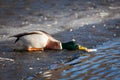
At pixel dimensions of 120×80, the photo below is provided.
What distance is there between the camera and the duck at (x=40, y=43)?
29.5 ft

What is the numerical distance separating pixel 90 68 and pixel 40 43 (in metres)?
1.65

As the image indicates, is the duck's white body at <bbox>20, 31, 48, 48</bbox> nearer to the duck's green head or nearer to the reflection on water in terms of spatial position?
the duck's green head

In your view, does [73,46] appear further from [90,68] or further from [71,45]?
[90,68]

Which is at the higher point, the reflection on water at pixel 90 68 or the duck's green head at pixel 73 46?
the duck's green head at pixel 73 46

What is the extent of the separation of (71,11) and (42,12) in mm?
892

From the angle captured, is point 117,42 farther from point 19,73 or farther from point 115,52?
point 19,73

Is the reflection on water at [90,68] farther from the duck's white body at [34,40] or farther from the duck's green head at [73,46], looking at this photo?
the duck's white body at [34,40]

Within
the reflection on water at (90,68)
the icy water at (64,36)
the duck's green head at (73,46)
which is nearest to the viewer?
the reflection on water at (90,68)

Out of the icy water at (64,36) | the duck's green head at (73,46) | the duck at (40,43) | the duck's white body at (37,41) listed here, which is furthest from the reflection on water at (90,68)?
the duck's white body at (37,41)

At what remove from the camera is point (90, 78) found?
7168 millimetres

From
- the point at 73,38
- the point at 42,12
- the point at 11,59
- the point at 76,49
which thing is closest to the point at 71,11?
the point at 42,12

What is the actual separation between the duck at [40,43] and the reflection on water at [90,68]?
0.45 metres

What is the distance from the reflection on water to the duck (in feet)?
1.48

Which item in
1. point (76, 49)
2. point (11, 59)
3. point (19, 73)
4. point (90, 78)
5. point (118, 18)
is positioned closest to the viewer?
point (90, 78)
